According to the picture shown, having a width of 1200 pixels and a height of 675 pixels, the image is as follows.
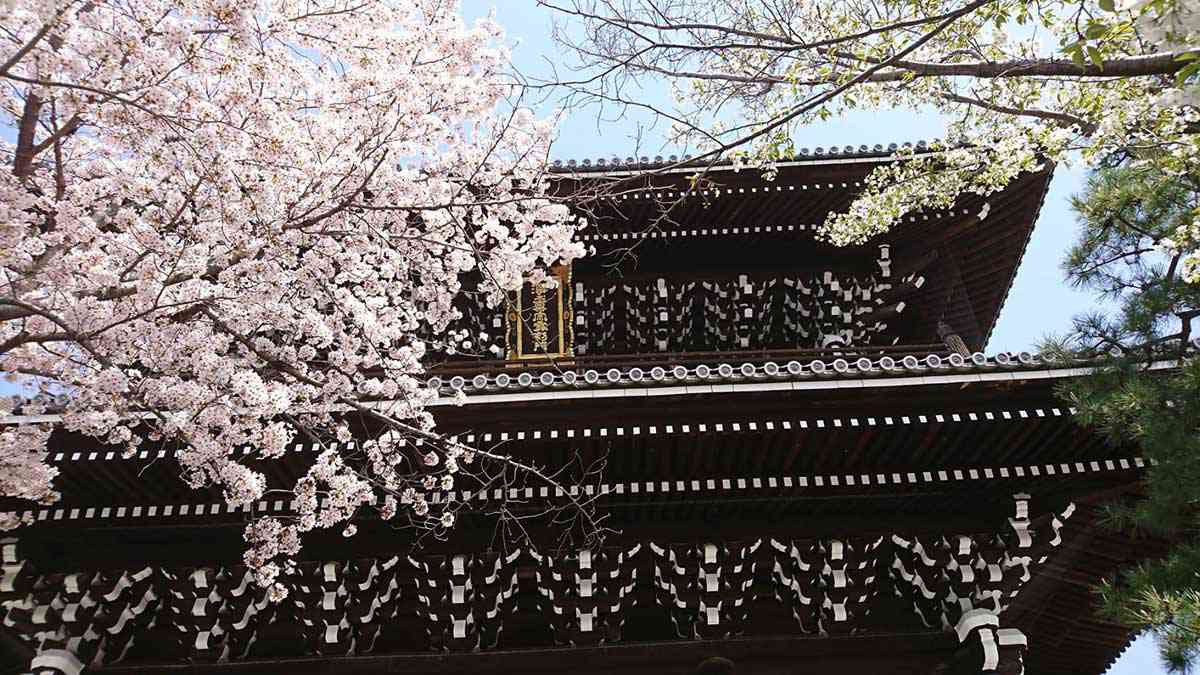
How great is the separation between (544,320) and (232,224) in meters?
4.58

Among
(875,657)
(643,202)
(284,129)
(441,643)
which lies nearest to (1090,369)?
(875,657)

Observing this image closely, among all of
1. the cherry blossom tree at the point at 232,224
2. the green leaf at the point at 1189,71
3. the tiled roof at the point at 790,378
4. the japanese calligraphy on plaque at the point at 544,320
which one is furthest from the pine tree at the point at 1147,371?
the japanese calligraphy on plaque at the point at 544,320

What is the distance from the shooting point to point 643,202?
8.53m

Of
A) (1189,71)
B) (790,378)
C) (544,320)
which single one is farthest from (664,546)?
(1189,71)

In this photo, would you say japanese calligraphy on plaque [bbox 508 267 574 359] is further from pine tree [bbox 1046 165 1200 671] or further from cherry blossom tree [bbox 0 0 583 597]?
pine tree [bbox 1046 165 1200 671]

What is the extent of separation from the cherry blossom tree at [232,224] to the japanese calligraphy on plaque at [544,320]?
7.79 feet

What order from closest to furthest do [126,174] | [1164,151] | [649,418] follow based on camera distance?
[126,174], [1164,151], [649,418]

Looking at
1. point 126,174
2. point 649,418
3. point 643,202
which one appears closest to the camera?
point 126,174

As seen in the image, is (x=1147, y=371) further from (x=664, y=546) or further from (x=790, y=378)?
(x=664, y=546)

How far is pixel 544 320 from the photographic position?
29.1 ft

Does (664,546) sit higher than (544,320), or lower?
lower

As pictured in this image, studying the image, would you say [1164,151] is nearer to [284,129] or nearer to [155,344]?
[284,129]

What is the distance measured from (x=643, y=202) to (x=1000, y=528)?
4.49 m

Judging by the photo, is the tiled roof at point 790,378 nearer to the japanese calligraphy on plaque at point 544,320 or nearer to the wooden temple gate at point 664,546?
the wooden temple gate at point 664,546
